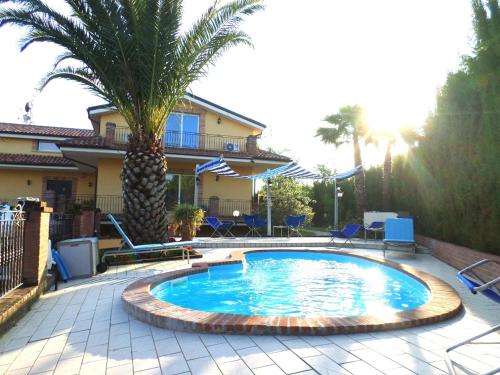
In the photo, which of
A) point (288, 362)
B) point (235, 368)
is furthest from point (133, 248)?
point (288, 362)

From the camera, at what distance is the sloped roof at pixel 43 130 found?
20.2 m

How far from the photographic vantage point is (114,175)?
55.9 feet

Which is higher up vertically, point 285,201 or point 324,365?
point 285,201

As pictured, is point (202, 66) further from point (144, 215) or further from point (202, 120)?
point (202, 120)

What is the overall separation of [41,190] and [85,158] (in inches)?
186

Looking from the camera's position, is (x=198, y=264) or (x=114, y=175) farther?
(x=114, y=175)

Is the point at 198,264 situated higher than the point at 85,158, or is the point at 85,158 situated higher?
the point at 85,158

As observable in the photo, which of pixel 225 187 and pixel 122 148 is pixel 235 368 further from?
pixel 225 187

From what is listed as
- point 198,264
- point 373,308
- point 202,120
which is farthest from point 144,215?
point 202,120

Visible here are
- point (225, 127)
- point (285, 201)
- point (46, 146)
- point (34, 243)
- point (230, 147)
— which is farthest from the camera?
point (46, 146)

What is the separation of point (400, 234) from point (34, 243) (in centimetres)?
924

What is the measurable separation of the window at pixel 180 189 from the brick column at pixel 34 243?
12.4m

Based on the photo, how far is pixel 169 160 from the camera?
58.1ft

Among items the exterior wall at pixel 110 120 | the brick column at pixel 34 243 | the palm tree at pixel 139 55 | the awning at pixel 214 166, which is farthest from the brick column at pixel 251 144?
the brick column at pixel 34 243
